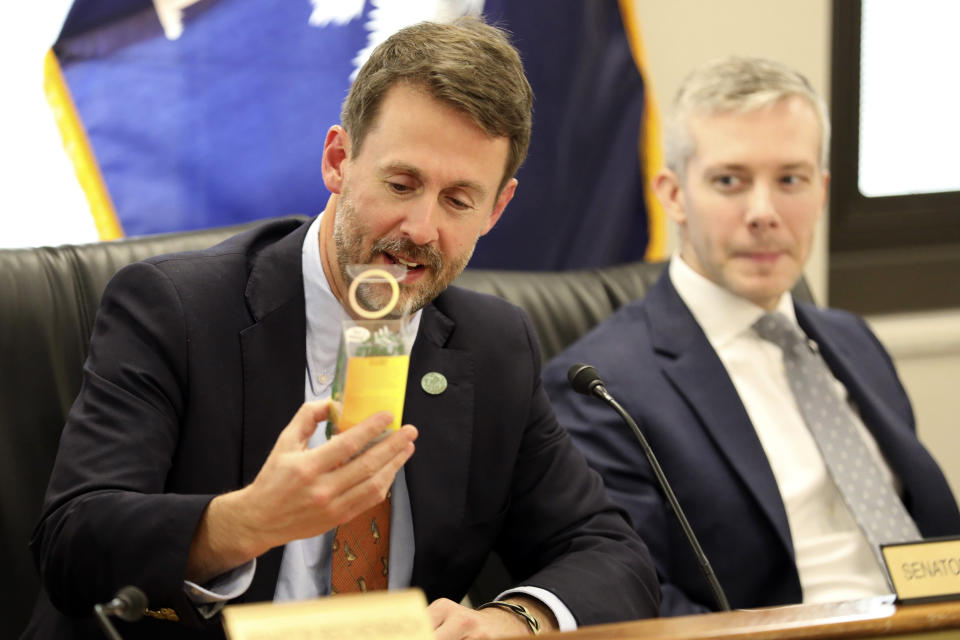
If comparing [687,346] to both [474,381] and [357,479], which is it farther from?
[357,479]

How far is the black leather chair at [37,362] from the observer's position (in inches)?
74.3

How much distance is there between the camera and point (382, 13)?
8.76 feet

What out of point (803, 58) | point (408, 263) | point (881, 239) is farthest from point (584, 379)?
point (881, 239)

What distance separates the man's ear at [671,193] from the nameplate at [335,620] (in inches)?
65.1

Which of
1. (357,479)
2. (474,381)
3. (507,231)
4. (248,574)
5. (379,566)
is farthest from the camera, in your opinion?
(507,231)

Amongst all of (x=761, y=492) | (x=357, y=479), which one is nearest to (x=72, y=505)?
(x=357, y=479)

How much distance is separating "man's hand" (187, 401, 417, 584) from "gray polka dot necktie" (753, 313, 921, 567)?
133 cm

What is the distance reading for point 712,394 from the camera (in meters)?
2.21

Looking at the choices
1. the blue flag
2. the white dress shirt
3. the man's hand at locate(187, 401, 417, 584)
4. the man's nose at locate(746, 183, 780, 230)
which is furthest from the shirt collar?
the man's hand at locate(187, 401, 417, 584)

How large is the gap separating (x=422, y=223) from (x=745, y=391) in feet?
3.46

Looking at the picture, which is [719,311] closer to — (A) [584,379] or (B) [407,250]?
(A) [584,379]

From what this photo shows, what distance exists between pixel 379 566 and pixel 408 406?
0.25m

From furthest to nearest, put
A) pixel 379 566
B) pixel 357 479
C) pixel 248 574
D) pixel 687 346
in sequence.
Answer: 1. pixel 687 346
2. pixel 379 566
3. pixel 248 574
4. pixel 357 479

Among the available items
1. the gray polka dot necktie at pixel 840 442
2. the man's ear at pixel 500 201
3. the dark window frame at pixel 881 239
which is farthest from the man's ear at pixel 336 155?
the dark window frame at pixel 881 239
